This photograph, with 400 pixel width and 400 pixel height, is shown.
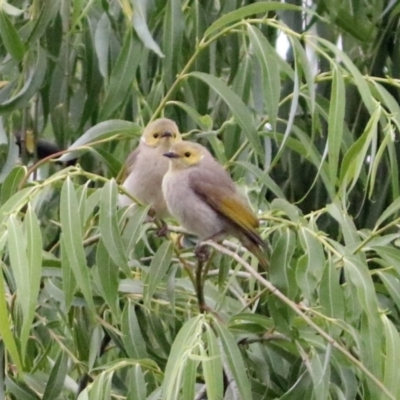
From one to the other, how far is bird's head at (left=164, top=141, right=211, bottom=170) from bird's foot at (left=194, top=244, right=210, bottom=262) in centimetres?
51

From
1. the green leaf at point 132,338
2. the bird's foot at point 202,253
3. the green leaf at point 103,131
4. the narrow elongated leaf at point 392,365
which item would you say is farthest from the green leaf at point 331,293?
the green leaf at point 103,131

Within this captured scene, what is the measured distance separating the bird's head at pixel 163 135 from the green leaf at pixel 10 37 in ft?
1.60

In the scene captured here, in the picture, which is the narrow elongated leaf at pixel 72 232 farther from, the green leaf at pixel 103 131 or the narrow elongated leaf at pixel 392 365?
the narrow elongated leaf at pixel 392 365

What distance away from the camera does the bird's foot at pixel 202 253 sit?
2571 mm

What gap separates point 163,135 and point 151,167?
0.11 meters

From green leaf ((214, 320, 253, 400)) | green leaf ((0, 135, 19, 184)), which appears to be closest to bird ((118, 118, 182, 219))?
green leaf ((0, 135, 19, 184))

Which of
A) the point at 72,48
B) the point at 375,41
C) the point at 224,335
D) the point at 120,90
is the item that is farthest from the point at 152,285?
the point at 375,41

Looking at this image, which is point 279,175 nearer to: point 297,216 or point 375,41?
point 375,41

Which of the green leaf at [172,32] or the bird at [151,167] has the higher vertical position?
the green leaf at [172,32]

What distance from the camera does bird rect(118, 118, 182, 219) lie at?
331 centimetres

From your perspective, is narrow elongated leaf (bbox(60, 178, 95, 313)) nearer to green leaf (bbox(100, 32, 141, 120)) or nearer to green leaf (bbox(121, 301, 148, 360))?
green leaf (bbox(121, 301, 148, 360))

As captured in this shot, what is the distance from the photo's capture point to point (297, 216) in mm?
2432

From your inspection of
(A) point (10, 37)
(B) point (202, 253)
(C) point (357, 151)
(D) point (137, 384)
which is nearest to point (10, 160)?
(A) point (10, 37)

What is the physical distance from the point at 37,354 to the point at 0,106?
0.64m
